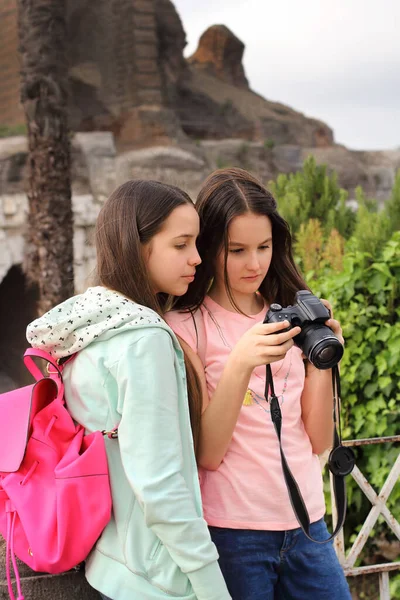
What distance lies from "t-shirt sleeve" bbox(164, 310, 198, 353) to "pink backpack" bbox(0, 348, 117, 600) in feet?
1.12

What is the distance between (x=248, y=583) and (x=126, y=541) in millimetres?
357

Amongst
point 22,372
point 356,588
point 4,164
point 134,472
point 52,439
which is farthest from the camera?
point 22,372

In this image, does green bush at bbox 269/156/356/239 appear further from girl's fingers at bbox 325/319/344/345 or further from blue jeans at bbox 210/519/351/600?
blue jeans at bbox 210/519/351/600

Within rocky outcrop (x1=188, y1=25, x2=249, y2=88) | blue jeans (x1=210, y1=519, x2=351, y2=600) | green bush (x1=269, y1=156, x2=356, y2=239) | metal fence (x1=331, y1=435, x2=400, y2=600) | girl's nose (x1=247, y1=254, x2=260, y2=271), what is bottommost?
metal fence (x1=331, y1=435, x2=400, y2=600)

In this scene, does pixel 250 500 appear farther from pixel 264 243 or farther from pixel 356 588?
pixel 356 588

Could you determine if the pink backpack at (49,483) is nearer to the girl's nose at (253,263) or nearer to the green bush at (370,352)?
the girl's nose at (253,263)

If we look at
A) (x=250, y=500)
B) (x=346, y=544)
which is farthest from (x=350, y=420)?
(x=250, y=500)

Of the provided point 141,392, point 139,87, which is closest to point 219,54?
point 139,87

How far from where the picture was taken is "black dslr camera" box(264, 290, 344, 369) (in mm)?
1364

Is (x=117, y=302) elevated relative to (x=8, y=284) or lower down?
elevated

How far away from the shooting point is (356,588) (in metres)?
3.93

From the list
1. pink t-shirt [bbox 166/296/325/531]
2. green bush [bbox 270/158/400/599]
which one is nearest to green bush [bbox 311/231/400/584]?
green bush [bbox 270/158/400/599]

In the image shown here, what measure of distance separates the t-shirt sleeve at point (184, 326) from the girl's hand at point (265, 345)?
0.69 feet

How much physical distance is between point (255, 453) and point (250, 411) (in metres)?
0.09
